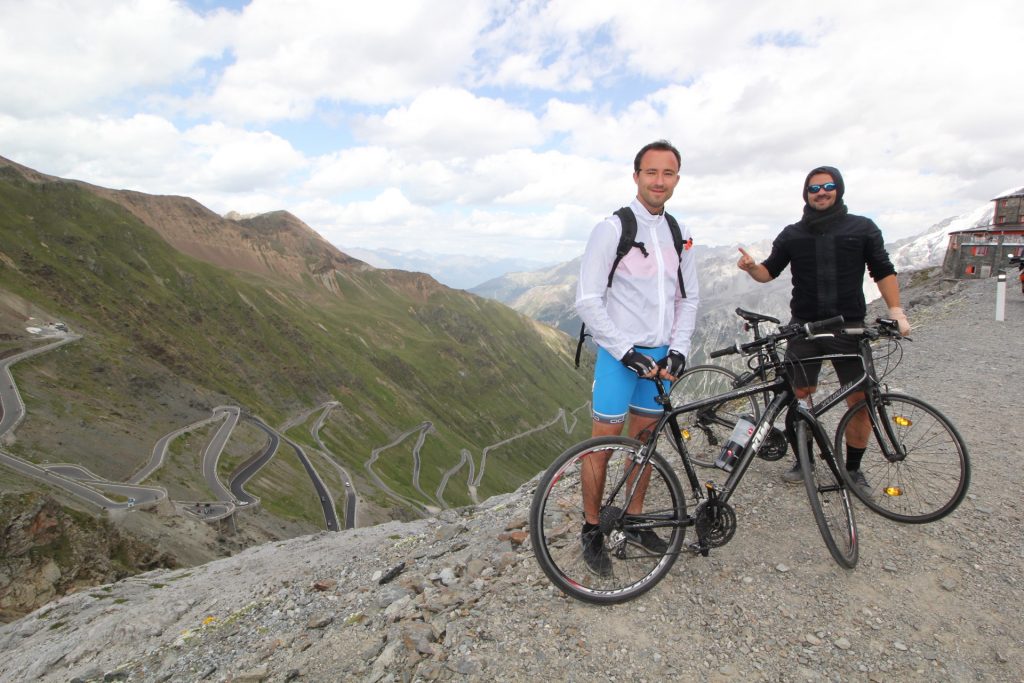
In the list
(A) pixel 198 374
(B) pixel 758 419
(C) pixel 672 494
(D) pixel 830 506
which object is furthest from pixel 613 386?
(A) pixel 198 374

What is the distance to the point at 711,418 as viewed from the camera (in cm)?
739

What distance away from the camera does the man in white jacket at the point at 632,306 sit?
5.46 metres

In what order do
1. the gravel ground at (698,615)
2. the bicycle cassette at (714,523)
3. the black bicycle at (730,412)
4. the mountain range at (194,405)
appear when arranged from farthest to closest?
the mountain range at (194,405), the black bicycle at (730,412), the bicycle cassette at (714,523), the gravel ground at (698,615)

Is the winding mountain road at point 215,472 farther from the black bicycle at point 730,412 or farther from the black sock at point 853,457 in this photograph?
the black sock at point 853,457

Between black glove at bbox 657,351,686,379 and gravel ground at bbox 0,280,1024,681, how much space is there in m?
2.26

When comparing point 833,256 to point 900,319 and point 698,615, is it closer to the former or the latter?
point 900,319

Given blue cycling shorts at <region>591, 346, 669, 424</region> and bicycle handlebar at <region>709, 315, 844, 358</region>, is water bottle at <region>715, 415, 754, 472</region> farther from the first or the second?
blue cycling shorts at <region>591, 346, 669, 424</region>

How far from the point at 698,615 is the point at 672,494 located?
3.86 ft

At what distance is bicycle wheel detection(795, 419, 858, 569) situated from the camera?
19.3 ft

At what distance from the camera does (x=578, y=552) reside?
5.90 m

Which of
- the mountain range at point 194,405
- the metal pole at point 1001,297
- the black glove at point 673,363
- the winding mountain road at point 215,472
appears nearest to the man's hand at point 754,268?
the black glove at point 673,363

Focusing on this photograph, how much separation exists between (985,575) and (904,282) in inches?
2351

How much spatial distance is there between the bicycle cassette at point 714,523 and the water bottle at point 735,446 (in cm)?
46

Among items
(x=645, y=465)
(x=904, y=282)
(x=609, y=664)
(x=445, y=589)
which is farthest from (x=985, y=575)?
(x=904, y=282)
